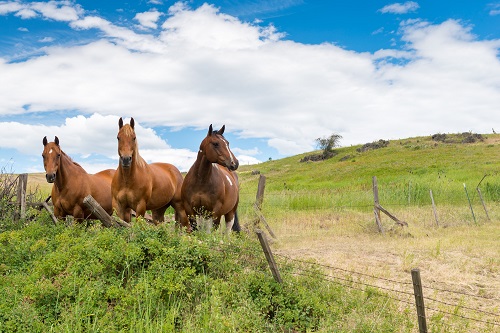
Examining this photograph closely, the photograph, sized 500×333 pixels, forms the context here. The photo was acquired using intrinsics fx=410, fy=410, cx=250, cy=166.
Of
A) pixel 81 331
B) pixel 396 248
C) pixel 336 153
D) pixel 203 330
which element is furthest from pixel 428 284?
pixel 336 153

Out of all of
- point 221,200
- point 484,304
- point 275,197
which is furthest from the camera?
point 275,197

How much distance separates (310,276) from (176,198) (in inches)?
165

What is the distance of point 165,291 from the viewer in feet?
19.7

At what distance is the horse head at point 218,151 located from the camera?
863 centimetres

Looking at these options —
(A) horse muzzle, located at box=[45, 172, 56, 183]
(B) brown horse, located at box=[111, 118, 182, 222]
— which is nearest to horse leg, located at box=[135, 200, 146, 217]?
(B) brown horse, located at box=[111, 118, 182, 222]

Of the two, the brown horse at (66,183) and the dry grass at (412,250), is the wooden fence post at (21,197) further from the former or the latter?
the dry grass at (412,250)

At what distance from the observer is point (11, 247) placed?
315 inches

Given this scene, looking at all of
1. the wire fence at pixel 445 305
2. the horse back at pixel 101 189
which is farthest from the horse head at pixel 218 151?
the horse back at pixel 101 189

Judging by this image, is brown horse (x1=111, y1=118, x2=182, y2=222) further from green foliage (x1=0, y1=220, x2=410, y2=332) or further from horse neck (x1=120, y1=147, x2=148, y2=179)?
green foliage (x1=0, y1=220, x2=410, y2=332)

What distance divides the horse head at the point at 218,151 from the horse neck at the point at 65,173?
3181 mm

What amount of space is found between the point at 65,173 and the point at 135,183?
2000 millimetres

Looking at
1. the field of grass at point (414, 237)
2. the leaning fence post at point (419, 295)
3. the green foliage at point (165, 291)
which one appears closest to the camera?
the leaning fence post at point (419, 295)

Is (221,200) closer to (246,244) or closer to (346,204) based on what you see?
(246,244)

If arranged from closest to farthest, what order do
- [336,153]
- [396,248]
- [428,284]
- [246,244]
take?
1. [246,244]
2. [428,284]
3. [396,248]
4. [336,153]
